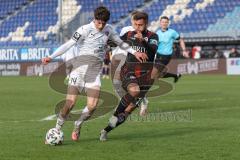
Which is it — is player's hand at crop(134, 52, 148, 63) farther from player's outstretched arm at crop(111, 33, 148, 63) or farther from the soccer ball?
the soccer ball

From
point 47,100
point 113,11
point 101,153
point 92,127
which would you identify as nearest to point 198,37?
point 113,11

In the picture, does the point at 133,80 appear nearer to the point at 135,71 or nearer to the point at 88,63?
the point at 135,71

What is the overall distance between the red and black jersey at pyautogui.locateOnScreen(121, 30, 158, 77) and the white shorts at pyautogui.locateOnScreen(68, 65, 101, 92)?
870 mm

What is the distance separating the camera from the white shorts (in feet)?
30.7

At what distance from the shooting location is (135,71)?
10.2 metres

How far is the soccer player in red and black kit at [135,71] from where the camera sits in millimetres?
9656

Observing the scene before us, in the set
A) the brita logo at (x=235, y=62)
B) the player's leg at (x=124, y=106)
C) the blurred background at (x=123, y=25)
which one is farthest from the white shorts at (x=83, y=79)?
the brita logo at (x=235, y=62)

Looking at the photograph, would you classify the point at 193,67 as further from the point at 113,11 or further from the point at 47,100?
the point at 47,100

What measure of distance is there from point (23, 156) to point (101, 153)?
3.53 ft

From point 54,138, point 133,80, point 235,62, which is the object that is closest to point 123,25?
point 235,62

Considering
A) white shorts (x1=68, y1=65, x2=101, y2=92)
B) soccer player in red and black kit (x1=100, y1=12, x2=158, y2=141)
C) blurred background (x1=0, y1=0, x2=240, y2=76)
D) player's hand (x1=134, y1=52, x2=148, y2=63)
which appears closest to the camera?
white shorts (x1=68, y1=65, x2=101, y2=92)

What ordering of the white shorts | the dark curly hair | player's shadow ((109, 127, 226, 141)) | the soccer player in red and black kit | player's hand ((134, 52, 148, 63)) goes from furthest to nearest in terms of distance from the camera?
1. player's shadow ((109, 127, 226, 141))
2. the soccer player in red and black kit
3. player's hand ((134, 52, 148, 63))
4. the white shorts
5. the dark curly hair

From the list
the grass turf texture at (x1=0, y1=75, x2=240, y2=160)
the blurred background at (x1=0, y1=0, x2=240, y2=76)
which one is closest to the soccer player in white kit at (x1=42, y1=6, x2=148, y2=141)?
the grass turf texture at (x1=0, y1=75, x2=240, y2=160)

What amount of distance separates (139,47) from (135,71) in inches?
17.8
